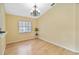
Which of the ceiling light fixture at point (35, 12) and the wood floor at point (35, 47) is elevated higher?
the ceiling light fixture at point (35, 12)

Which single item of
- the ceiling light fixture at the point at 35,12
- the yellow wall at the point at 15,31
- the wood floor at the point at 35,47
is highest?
the ceiling light fixture at the point at 35,12

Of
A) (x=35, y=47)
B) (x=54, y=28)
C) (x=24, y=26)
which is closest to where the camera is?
(x=24, y=26)

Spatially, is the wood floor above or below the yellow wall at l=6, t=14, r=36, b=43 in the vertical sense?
below

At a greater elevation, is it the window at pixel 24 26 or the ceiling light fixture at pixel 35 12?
the ceiling light fixture at pixel 35 12

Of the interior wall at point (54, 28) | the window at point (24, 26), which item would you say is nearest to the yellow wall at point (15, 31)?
the window at point (24, 26)

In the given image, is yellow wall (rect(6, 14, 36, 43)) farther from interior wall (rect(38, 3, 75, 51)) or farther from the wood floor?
interior wall (rect(38, 3, 75, 51))

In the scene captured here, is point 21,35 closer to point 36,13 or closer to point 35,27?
point 35,27

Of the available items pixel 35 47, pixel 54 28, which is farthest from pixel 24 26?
pixel 54 28

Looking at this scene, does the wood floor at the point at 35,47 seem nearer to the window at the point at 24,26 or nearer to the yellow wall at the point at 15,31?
the yellow wall at the point at 15,31

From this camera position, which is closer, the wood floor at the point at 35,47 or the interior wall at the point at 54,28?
the wood floor at the point at 35,47

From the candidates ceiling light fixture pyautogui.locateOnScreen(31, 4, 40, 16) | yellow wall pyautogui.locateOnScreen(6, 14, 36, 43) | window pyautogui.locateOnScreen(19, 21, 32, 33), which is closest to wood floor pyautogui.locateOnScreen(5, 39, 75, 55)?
yellow wall pyautogui.locateOnScreen(6, 14, 36, 43)

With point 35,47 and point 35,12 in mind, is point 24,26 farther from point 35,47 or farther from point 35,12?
point 35,47

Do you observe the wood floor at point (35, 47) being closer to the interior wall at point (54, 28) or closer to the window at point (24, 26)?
the interior wall at point (54, 28)
